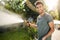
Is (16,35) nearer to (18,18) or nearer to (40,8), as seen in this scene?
(18,18)

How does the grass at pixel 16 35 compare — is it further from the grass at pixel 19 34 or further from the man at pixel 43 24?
the man at pixel 43 24

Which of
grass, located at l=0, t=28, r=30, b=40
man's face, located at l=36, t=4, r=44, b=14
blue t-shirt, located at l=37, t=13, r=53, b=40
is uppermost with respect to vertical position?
man's face, located at l=36, t=4, r=44, b=14

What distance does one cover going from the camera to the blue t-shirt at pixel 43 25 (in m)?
1.42

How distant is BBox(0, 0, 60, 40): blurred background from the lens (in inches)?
53.3

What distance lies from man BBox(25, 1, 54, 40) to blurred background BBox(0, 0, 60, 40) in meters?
0.04

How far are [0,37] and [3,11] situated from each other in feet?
0.79

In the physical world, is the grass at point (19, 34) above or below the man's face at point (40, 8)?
below

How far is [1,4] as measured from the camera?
1359 mm

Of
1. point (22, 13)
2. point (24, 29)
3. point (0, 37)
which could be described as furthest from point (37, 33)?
point (0, 37)

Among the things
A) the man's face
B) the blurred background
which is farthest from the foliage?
the man's face

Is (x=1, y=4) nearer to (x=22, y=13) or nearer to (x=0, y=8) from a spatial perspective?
(x=0, y=8)

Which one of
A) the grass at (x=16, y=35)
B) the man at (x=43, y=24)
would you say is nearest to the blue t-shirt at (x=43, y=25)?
the man at (x=43, y=24)

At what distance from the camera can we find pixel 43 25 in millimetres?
1417

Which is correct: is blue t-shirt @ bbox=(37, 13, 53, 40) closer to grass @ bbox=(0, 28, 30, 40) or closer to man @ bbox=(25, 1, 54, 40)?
man @ bbox=(25, 1, 54, 40)
